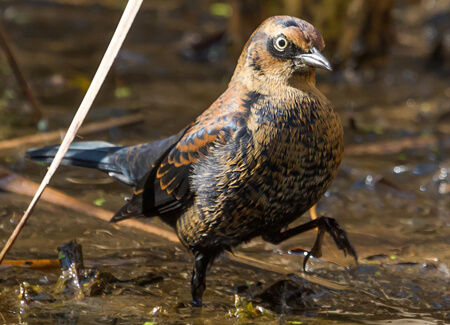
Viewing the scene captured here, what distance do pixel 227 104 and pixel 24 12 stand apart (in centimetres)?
594

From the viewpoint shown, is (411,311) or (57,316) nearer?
(57,316)

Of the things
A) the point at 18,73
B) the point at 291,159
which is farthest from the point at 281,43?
the point at 18,73

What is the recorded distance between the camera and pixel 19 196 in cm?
466

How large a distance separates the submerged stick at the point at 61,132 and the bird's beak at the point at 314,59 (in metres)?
2.64

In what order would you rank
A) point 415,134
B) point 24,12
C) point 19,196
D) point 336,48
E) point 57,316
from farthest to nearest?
point 24,12 < point 336,48 < point 415,134 < point 19,196 < point 57,316

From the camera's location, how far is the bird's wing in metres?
3.55

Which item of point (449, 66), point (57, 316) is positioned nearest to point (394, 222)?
point (57, 316)

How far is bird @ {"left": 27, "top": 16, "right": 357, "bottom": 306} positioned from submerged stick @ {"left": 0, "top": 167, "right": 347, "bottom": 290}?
0.20 meters

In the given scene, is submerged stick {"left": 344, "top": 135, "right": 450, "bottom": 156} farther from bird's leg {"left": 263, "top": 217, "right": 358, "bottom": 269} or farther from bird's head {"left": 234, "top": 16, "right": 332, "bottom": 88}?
bird's head {"left": 234, "top": 16, "right": 332, "bottom": 88}

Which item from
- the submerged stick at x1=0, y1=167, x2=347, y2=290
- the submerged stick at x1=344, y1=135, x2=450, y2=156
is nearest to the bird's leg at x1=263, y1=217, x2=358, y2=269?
the submerged stick at x1=0, y1=167, x2=347, y2=290

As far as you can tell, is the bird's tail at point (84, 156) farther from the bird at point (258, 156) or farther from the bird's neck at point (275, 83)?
the bird's neck at point (275, 83)

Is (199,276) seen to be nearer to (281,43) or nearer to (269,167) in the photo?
(269,167)

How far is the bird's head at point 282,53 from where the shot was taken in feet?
11.4

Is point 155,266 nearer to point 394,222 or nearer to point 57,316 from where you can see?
Answer: point 57,316
